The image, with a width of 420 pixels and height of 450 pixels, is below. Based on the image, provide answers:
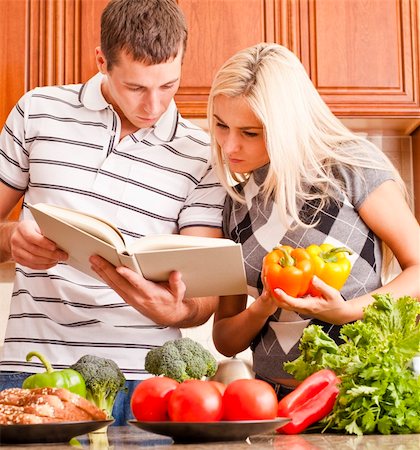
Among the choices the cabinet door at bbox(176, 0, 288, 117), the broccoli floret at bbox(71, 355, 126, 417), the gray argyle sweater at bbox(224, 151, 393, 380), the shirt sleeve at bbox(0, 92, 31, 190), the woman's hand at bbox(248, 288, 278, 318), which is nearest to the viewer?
the broccoli floret at bbox(71, 355, 126, 417)

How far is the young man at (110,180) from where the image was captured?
1.99 meters

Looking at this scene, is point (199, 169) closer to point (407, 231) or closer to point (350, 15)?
point (407, 231)

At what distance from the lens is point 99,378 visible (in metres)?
1.45

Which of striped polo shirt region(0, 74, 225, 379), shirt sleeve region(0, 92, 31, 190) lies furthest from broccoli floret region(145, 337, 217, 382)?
shirt sleeve region(0, 92, 31, 190)

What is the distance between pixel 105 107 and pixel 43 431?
1.18 metres

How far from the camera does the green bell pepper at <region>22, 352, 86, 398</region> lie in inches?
52.4

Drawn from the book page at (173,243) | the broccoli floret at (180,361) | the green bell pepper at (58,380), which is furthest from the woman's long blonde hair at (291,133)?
the green bell pepper at (58,380)

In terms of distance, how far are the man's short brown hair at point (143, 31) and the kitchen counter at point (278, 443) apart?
3.23 feet

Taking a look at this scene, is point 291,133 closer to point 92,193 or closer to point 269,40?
point 92,193

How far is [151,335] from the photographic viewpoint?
2047 mm

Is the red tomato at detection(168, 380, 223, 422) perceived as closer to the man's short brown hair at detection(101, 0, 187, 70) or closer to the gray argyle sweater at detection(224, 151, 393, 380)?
the gray argyle sweater at detection(224, 151, 393, 380)

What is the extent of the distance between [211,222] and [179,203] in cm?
10

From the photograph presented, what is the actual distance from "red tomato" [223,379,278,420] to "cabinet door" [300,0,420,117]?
207 centimetres

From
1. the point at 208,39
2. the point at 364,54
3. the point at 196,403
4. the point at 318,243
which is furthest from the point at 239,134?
the point at 364,54
